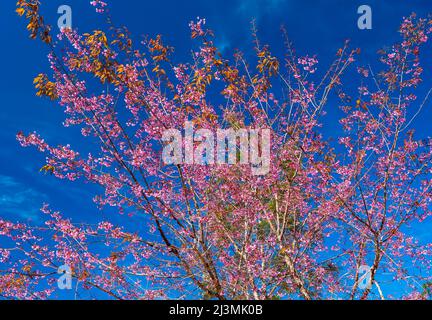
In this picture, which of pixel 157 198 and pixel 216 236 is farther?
pixel 216 236

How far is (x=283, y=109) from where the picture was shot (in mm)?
8250

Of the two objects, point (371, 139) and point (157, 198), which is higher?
point (371, 139)

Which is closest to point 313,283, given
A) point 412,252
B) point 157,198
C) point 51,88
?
point 412,252

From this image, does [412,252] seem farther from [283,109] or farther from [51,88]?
[51,88]

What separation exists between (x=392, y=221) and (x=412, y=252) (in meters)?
1.05

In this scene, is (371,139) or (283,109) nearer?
(371,139)

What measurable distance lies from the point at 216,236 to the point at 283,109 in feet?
9.53
